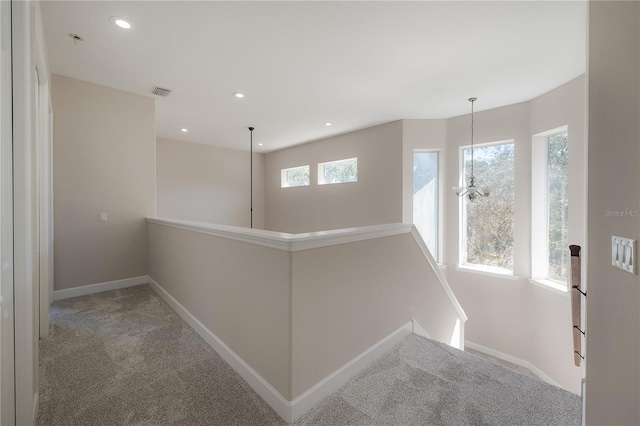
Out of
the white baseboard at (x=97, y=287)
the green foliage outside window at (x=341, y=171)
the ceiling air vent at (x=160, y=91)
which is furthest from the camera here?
the green foliage outside window at (x=341, y=171)

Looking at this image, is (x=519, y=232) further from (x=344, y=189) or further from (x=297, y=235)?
(x=297, y=235)

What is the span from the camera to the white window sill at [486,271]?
4.29m

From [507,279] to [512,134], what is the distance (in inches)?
90.2

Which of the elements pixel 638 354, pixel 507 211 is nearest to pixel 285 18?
pixel 638 354

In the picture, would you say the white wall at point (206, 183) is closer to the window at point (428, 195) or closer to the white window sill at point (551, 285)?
the window at point (428, 195)

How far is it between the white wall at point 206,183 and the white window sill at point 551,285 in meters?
6.35

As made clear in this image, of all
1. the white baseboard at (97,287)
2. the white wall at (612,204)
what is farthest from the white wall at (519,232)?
the white baseboard at (97,287)

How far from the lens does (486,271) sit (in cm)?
451

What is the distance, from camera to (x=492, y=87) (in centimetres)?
356

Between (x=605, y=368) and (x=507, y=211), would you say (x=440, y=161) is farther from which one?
(x=605, y=368)

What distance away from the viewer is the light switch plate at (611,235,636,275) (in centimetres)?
93

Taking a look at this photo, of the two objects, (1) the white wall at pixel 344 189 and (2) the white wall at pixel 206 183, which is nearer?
(1) the white wall at pixel 344 189

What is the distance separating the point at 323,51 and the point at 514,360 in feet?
17.1

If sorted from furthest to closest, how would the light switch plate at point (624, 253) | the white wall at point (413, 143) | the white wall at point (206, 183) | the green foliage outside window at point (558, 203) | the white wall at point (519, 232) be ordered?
the white wall at point (206, 183) → the white wall at point (413, 143) → the green foliage outside window at point (558, 203) → the white wall at point (519, 232) → the light switch plate at point (624, 253)
